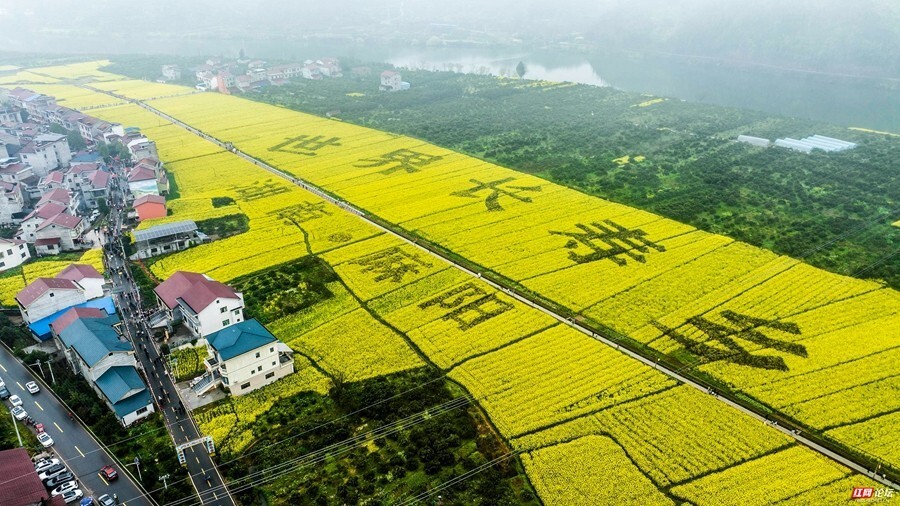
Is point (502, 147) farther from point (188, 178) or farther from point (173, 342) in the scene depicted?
point (173, 342)

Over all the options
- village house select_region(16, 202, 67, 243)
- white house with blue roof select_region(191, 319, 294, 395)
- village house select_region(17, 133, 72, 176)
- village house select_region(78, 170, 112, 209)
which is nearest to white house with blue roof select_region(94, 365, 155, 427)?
white house with blue roof select_region(191, 319, 294, 395)

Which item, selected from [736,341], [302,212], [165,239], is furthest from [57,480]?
[736,341]

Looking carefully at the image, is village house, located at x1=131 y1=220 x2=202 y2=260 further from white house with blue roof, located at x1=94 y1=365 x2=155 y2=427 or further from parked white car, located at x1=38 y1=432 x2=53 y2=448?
parked white car, located at x1=38 y1=432 x2=53 y2=448

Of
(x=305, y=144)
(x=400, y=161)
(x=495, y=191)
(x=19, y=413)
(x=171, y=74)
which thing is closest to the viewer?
(x=19, y=413)

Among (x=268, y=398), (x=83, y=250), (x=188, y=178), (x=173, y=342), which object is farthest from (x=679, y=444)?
(x=188, y=178)

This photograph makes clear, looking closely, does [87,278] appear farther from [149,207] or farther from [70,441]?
[149,207]
